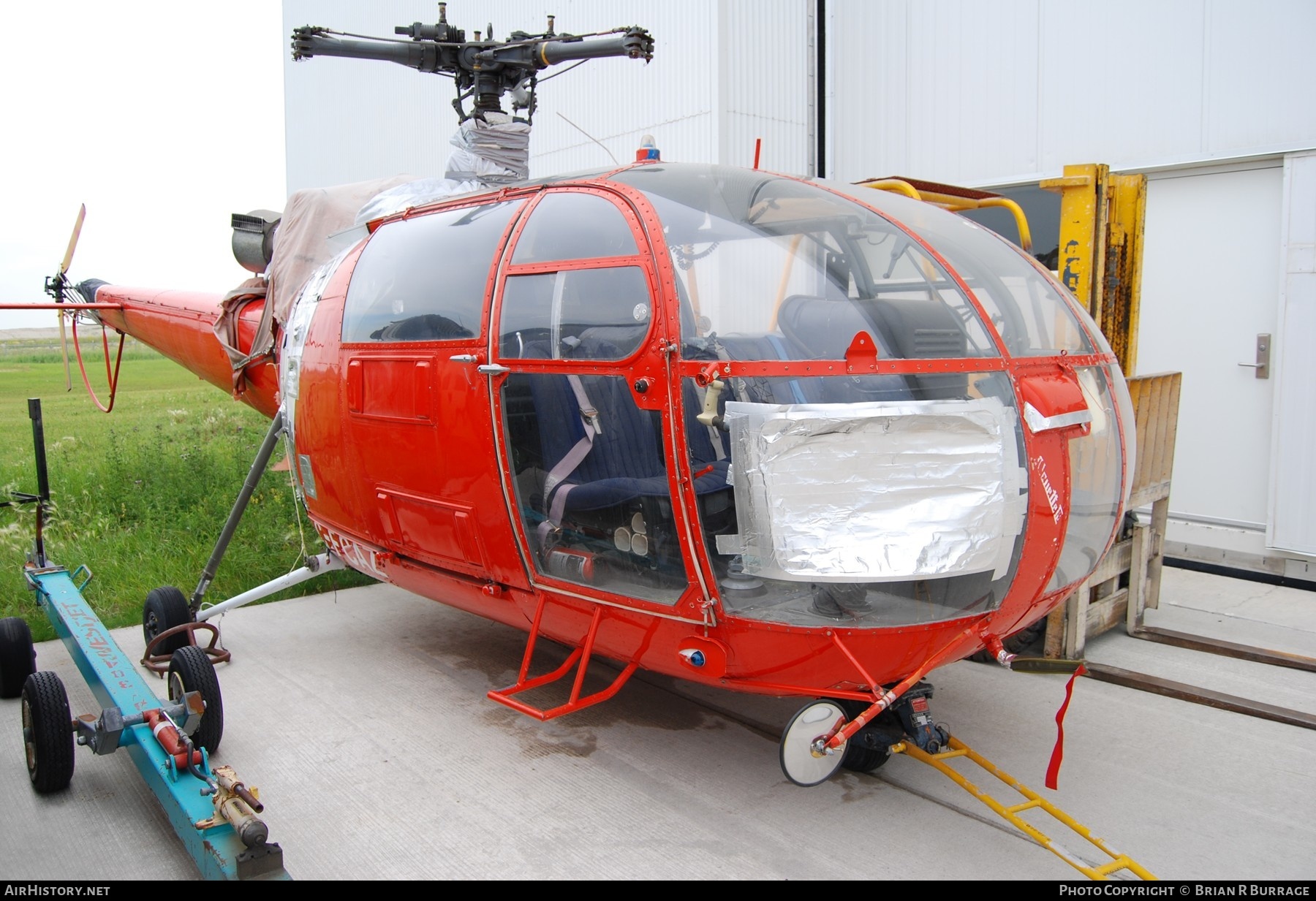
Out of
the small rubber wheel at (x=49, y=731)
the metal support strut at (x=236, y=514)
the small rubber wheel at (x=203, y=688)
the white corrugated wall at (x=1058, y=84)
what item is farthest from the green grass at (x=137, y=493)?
the white corrugated wall at (x=1058, y=84)

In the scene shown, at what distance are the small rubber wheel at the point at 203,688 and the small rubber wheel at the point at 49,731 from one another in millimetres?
386

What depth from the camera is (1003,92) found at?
7137mm

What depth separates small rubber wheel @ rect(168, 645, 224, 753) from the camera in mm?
3699

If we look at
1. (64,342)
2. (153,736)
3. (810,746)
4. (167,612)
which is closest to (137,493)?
(64,342)

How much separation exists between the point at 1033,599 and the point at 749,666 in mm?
946

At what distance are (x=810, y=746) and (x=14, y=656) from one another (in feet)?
12.1

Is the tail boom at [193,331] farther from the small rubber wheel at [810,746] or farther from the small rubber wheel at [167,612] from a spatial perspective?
the small rubber wheel at [810,746]

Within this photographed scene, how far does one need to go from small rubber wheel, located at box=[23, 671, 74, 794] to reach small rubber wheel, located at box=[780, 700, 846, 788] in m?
2.49

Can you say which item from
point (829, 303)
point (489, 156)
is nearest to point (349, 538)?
point (489, 156)

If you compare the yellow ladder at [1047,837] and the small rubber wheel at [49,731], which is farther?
the small rubber wheel at [49,731]

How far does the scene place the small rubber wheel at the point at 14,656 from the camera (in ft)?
14.2

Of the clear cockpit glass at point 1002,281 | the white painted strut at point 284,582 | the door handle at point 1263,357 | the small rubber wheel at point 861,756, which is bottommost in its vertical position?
the small rubber wheel at point 861,756

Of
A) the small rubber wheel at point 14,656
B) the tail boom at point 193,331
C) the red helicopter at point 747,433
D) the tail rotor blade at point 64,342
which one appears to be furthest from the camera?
the tail rotor blade at point 64,342

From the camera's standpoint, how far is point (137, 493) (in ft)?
25.7
